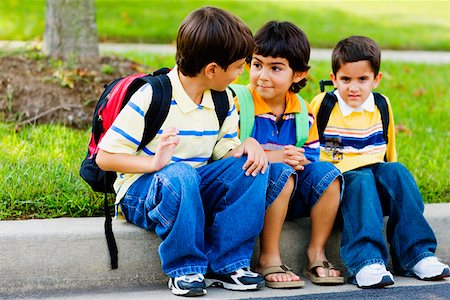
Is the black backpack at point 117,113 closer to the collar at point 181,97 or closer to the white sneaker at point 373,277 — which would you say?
the collar at point 181,97

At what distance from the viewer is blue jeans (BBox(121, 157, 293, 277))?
3656 mm

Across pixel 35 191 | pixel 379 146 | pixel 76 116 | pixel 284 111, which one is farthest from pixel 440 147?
pixel 35 191

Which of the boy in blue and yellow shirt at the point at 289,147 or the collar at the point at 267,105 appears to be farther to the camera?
the collar at the point at 267,105

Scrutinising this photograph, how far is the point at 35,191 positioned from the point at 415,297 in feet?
6.20

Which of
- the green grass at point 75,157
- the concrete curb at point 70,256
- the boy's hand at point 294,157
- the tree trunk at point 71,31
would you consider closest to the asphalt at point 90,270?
the concrete curb at point 70,256

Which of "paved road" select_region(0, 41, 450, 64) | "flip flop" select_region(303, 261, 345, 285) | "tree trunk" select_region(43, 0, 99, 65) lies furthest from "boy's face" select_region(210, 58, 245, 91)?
"paved road" select_region(0, 41, 450, 64)

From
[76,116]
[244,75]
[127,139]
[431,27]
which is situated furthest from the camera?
[431,27]

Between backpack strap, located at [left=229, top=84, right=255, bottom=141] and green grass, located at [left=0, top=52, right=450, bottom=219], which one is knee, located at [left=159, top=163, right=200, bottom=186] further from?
green grass, located at [left=0, top=52, right=450, bottom=219]

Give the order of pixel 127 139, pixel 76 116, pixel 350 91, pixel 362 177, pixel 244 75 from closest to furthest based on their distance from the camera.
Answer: pixel 127 139, pixel 362 177, pixel 350 91, pixel 76 116, pixel 244 75

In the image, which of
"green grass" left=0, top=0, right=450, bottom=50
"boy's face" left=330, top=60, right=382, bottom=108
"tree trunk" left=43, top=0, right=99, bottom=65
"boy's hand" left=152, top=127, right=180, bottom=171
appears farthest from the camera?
"green grass" left=0, top=0, right=450, bottom=50

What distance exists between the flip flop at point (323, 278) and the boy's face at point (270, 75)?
851 mm

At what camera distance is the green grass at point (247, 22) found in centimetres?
1006

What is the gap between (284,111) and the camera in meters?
4.28

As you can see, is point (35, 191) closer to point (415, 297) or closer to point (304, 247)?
point (304, 247)
